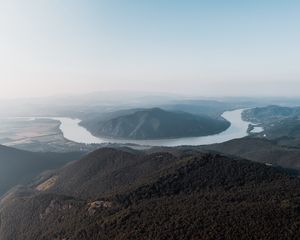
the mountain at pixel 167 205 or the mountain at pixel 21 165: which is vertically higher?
the mountain at pixel 167 205

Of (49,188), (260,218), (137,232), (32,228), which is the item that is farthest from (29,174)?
(260,218)

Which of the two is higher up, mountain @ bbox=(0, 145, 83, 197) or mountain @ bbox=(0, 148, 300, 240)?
mountain @ bbox=(0, 148, 300, 240)

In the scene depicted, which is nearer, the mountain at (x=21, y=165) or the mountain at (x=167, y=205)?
the mountain at (x=167, y=205)

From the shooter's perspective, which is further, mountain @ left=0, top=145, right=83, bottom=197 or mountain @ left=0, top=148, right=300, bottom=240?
mountain @ left=0, top=145, right=83, bottom=197

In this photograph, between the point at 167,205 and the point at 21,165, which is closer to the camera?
the point at 167,205
